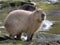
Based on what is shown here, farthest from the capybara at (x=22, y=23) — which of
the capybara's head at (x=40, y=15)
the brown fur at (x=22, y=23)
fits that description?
the capybara's head at (x=40, y=15)

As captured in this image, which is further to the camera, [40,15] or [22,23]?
[22,23]

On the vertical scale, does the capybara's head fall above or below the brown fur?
above

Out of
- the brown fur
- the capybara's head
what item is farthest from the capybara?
the capybara's head

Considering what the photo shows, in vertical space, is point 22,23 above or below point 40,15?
below

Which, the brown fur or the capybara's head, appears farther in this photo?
the brown fur

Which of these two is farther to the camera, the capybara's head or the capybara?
the capybara

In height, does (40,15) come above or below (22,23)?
above

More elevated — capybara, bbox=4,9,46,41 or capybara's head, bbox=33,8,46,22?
capybara's head, bbox=33,8,46,22

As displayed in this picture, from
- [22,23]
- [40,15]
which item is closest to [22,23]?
[22,23]

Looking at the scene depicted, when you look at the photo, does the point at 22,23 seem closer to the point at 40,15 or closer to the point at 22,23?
the point at 22,23

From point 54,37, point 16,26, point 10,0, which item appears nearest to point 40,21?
point 16,26

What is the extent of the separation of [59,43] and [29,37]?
1.36 metres

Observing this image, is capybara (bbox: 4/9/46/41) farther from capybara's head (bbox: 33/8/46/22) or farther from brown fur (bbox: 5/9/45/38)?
capybara's head (bbox: 33/8/46/22)

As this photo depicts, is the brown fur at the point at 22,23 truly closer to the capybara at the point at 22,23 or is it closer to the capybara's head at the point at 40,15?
the capybara at the point at 22,23
